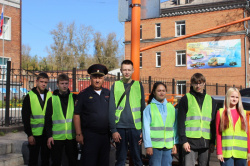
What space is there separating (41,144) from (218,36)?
30.3m

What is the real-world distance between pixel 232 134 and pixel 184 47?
102ft

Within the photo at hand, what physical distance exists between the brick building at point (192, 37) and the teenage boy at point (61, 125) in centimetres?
2711

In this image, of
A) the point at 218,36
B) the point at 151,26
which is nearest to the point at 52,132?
the point at 218,36

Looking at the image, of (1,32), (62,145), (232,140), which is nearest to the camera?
(232,140)

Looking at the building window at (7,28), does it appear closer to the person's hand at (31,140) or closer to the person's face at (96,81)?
the person's hand at (31,140)

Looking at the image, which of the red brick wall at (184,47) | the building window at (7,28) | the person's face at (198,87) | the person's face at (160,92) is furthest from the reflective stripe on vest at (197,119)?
the red brick wall at (184,47)

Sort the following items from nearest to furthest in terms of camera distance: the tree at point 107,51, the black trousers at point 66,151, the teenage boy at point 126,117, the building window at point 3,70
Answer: the teenage boy at point 126,117, the black trousers at point 66,151, the building window at point 3,70, the tree at point 107,51

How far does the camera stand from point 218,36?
3241cm

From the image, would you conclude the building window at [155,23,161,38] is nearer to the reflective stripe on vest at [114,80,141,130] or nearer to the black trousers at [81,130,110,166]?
the reflective stripe on vest at [114,80,141,130]

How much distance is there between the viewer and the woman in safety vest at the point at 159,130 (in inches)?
172

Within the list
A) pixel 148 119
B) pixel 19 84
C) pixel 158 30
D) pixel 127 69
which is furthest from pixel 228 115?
pixel 158 30

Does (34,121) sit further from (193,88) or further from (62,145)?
(193,88)

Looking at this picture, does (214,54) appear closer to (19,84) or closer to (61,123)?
(19,84)

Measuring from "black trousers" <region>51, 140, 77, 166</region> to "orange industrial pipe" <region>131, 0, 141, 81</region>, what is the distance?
1519 mm
